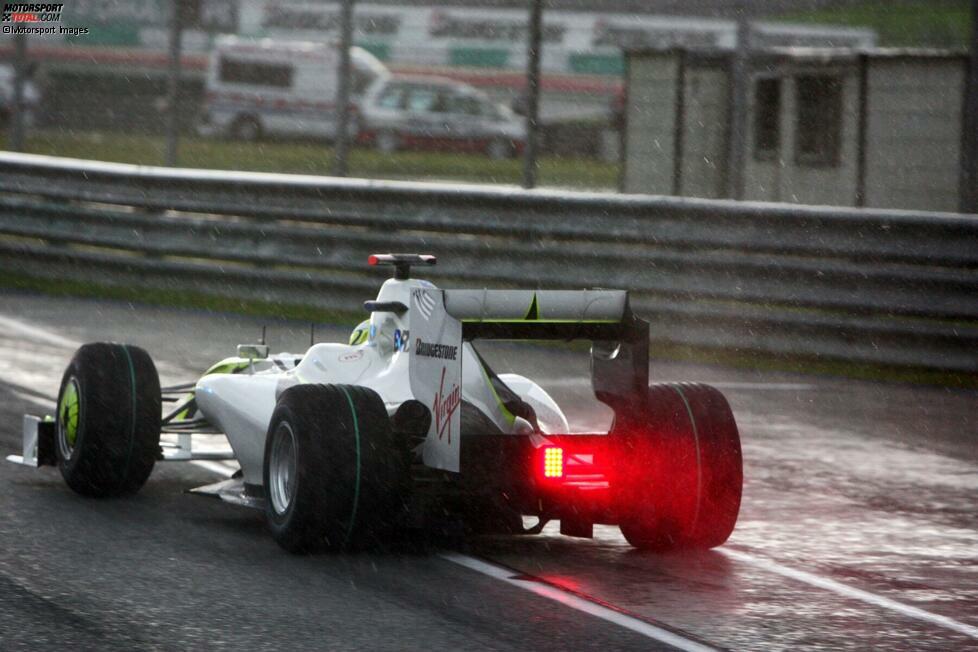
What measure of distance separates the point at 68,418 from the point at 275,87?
29.8 m

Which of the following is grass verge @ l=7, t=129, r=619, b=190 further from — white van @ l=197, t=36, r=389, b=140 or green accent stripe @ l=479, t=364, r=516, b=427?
green accent stripe @ l=479, t=364, r=516, b=427

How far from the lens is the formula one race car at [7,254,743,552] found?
7.24m

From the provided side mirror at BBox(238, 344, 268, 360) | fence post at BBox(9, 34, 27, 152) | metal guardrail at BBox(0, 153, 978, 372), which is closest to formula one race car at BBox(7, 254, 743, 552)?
side mirror at BBox(238, 344, 268, 360)

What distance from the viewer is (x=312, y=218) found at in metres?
16.2

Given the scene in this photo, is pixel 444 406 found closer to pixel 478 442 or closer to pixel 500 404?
pixel 478 442

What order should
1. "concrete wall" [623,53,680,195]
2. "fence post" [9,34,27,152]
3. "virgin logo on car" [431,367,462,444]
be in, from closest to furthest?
"virgin logo on car" [431,367,462,444] < "fence post" [9,34,27,152] < "concrete wall" [623,53,680,195]

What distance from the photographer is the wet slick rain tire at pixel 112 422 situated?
328 inches

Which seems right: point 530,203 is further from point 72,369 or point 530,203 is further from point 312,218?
point 72,369

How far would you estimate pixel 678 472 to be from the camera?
7.56 m

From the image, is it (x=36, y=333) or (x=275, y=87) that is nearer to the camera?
(x=36, y=333)

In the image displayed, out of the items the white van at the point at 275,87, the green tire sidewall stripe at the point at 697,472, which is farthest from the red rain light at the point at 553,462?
the white van at the point at 275,87

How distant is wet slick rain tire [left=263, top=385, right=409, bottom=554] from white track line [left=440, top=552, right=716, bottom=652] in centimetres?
36

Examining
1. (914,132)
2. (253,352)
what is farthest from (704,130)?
(253,352)

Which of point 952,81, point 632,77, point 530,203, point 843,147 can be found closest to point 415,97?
point 632,77
